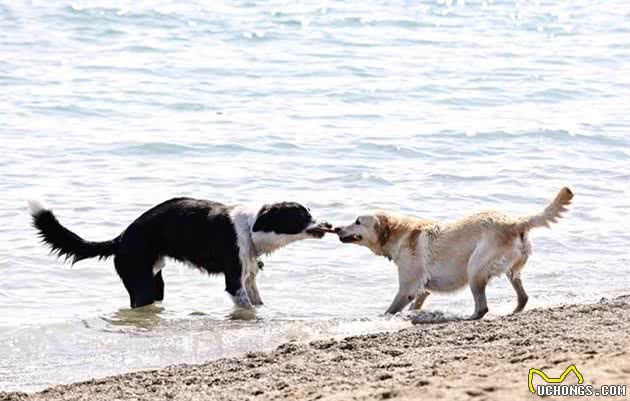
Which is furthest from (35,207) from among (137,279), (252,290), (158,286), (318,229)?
(318,229)

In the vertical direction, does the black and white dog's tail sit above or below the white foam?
below

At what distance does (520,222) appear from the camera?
27.6 ft

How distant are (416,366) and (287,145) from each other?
28.3 ft

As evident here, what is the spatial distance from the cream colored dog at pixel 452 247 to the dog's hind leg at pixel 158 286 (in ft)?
4.81

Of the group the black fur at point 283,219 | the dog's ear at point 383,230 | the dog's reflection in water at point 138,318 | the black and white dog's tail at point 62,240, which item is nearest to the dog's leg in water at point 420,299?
the dog's ear at point 383,230

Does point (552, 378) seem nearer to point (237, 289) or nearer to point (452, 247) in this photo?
point (452, 247)

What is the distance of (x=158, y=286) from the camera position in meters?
9.52

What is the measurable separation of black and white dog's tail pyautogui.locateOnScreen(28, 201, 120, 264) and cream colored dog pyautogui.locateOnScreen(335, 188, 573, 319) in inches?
72.1

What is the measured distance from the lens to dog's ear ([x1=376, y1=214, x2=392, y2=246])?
29.8 feet

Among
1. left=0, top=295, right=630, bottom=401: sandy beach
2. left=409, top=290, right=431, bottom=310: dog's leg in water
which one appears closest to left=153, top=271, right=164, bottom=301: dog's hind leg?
left=409, top=290, right=431, bottom=310: dog's leg in water

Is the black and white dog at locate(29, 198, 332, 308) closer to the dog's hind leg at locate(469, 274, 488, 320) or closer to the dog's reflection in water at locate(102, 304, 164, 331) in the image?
the dog's reflection in water at locate(102, 304, 164, 331)

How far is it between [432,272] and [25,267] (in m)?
3.53

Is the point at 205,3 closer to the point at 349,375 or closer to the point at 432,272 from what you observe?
the point at 432,272

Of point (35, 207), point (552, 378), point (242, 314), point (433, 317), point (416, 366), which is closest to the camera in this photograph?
point (552, 378)
